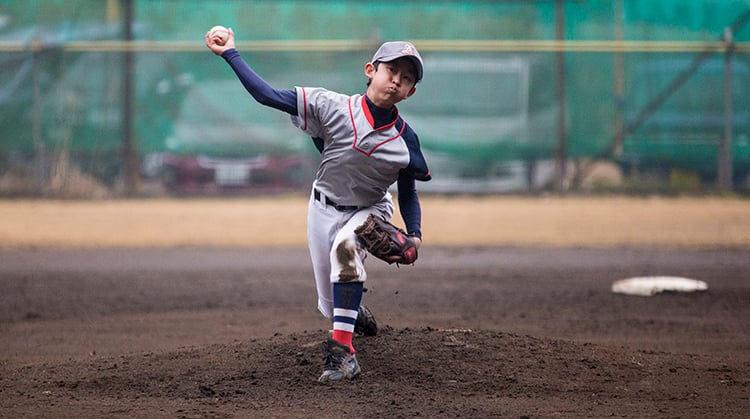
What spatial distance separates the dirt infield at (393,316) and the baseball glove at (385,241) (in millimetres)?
527

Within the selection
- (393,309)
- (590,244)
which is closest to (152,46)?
(590,244)

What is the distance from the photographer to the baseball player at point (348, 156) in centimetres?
396

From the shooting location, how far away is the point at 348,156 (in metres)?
4.02

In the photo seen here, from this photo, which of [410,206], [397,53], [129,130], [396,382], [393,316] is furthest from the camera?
[129,130]

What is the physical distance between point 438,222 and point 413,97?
2055 mm

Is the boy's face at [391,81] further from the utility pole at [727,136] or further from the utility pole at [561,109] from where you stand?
the utility pole at [727,136]

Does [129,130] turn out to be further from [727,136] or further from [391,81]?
[391,81]

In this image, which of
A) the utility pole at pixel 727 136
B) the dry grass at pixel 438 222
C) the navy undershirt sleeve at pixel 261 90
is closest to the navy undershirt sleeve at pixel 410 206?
the navy undershirt sleeve at pixel 261 90

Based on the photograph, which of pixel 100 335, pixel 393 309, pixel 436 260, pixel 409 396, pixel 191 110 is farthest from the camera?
pixel 191 110

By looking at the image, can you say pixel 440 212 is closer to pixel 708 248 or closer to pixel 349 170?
pixel 708 248

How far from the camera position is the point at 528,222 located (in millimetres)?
10758

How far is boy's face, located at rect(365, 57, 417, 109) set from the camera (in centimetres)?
402

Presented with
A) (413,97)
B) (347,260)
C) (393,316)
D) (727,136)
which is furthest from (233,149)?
(347,260)

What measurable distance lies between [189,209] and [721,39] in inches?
270
